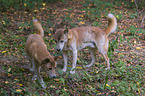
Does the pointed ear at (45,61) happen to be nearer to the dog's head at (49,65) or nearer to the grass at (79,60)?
the dog's head at (49,65)

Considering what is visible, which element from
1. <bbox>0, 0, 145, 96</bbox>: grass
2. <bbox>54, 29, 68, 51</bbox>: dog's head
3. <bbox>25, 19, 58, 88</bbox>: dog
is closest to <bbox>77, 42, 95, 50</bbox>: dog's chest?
<bbox>0, 0, 145, 96</bbox>: grass

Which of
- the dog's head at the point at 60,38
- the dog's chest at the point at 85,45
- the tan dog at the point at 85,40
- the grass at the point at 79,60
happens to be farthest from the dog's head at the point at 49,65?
the dog's chest at the point at 85,45

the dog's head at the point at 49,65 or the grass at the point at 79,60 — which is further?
the grass at the point at 79,60

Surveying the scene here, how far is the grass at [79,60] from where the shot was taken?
5.85 metres

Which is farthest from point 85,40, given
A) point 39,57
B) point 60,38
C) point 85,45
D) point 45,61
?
point 45,61

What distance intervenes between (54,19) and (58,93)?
21.2ft

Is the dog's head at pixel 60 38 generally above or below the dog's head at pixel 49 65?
above

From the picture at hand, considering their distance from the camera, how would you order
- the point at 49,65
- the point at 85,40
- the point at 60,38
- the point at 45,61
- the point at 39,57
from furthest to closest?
1. the point at 85,40
2. the point at 60,38
3. the point at 39,57
4. the point at 49,65
5. the point at 45,61

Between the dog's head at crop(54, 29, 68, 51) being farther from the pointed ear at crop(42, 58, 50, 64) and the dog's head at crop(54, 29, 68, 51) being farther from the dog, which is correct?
the pointed ear at crop(42, 58, 50, 64)

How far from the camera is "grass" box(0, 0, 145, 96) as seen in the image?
5848 millimetres

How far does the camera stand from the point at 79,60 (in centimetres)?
796

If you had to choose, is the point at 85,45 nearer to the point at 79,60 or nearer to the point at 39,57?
the point at 79,60

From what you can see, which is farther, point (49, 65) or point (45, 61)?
point (49, 65)

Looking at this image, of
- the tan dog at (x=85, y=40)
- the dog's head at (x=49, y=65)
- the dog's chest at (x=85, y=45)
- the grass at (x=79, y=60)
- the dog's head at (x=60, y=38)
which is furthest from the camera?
the dog's chest at (x=85, y=45)
